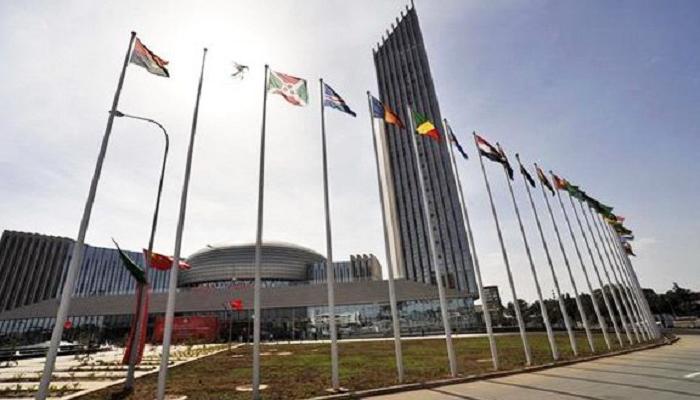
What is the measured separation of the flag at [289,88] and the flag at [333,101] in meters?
1.02

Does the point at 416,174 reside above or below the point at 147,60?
above

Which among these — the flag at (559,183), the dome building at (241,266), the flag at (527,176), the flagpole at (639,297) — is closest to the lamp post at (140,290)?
the flag at (527,176)

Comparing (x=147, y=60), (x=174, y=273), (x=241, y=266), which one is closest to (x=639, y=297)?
(x=174, y=273)

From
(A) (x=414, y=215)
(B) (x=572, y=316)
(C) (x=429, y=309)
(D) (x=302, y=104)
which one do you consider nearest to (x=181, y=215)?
(D) (x=302, y=104)

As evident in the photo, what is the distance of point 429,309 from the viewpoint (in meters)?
63.0

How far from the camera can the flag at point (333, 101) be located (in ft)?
54.4

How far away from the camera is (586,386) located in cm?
1189

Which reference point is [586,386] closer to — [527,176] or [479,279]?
[479,279]

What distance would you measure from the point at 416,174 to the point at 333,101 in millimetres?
128406

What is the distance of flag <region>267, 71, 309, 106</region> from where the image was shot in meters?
15.6

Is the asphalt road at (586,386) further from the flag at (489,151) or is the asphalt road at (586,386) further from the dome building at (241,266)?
the dome building at (241,266)

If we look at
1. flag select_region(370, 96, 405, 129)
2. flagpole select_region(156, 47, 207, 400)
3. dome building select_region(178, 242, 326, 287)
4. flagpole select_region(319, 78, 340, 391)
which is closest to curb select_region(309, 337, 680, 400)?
flagpole select_region(319, 78, 340, 391)

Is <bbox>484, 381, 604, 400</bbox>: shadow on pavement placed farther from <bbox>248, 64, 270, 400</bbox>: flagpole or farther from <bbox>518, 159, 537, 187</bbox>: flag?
<bbox>518, 159, 537, 187</bbox>: flag

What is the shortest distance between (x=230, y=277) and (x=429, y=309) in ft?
259
